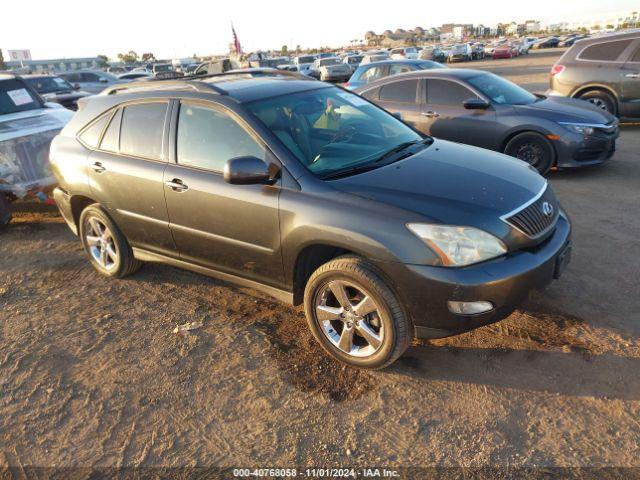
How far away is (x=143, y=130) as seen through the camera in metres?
4.02

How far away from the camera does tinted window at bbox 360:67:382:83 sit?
11438 millimetres

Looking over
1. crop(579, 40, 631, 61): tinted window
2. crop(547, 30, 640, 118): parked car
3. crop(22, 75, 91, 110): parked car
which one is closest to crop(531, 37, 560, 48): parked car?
crop(547, 30, 640, 118): parked car

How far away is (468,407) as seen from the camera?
2.80 metres

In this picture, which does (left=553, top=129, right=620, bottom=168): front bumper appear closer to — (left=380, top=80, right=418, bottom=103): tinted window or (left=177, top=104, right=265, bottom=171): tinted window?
(left=380, top=80, right=418, bottom=103): tinted window

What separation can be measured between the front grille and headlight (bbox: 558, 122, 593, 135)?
150 inches

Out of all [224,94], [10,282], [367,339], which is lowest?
[10,282]

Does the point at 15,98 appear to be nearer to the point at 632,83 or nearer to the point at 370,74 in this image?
the point at 370,74

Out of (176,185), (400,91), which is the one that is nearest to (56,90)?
(400,91)

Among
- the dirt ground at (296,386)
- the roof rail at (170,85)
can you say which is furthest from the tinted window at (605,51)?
the roof rail at (170,85)

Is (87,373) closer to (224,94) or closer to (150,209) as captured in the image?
(150,209)

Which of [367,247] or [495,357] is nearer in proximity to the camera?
[367,247]

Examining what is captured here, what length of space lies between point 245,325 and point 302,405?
1040mm

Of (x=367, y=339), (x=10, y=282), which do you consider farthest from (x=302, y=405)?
(x=10, y=282)

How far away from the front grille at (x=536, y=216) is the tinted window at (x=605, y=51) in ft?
25.9
